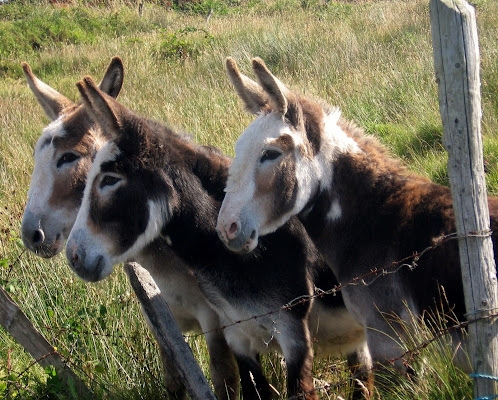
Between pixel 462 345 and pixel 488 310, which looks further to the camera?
pixel 462 345

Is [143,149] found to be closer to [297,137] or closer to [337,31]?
[297,137]

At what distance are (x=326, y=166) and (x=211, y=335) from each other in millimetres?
1413

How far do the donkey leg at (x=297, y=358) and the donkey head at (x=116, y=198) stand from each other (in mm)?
1023

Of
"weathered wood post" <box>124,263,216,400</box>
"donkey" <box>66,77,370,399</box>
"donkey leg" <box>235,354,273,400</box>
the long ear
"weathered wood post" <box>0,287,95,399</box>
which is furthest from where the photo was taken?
the long ear

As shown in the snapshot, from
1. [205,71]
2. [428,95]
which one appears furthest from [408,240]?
[205,71]

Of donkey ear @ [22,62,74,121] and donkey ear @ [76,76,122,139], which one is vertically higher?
donkey ear @ [76,76,122,139]

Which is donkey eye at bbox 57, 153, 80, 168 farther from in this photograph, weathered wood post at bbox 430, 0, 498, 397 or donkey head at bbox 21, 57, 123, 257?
weathered wood post at bbox 430, 0, 498, 397

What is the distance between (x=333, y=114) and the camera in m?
3.77

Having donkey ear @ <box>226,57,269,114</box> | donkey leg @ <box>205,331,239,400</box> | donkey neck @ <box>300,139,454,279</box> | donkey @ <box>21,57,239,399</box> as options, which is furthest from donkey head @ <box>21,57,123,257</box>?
donkey neck @ <box>300,139,454,279</box>

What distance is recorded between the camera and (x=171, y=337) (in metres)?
3.20

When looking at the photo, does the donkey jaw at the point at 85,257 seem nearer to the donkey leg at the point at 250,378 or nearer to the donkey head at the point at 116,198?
the donkey head at the point at 116,198

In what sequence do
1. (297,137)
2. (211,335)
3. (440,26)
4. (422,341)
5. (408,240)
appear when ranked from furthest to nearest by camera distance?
(211,335) < (297,137) < (408,240) < (422,341) < (440,26)

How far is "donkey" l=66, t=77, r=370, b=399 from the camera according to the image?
3494 millimetres

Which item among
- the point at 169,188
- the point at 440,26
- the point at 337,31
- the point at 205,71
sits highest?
the point at 440,26
